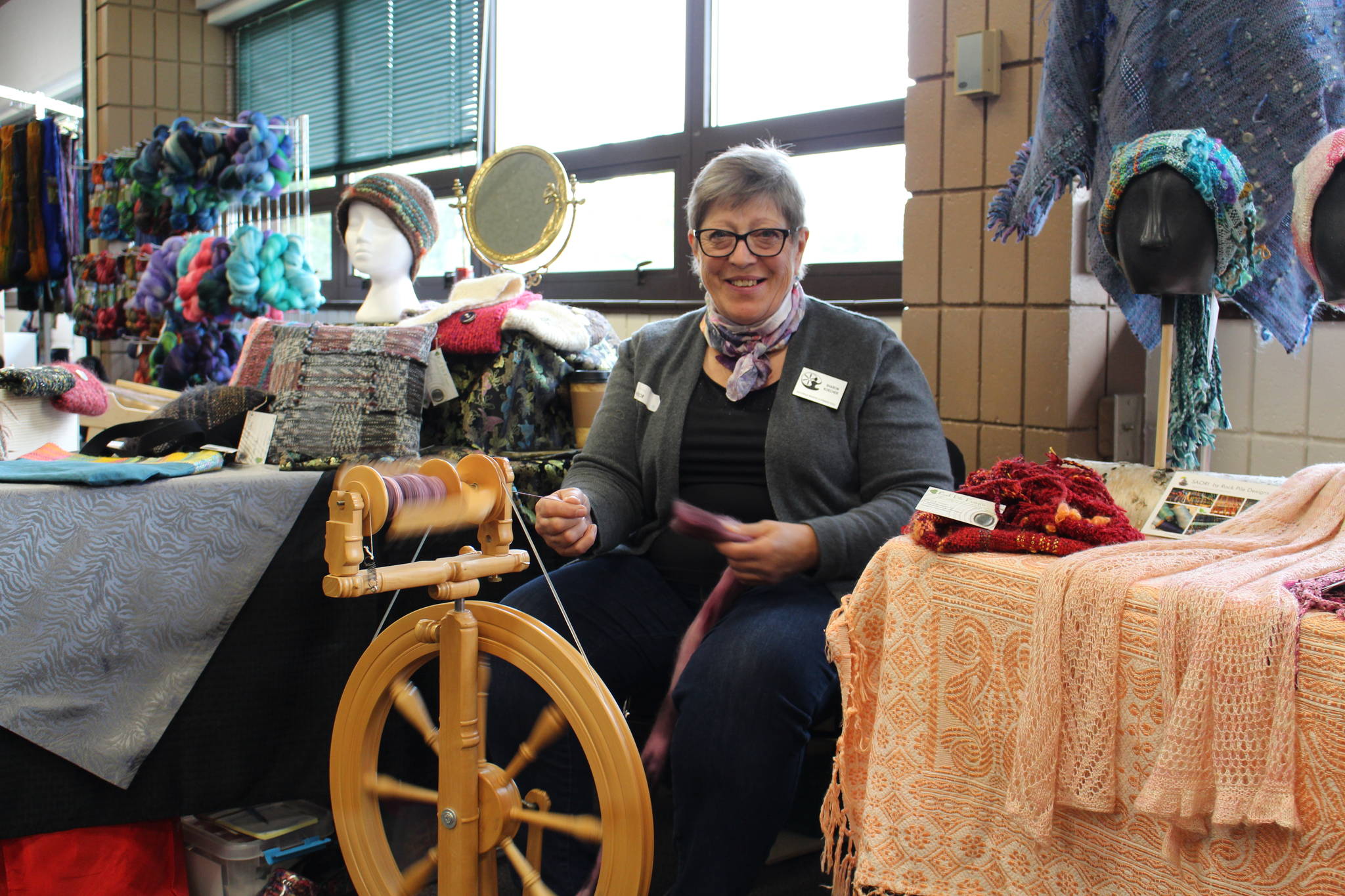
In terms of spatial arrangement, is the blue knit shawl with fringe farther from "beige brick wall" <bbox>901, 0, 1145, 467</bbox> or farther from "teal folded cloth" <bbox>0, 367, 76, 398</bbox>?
"teal folded cloth" <bbox>0, 367, 76, 398</bbox>

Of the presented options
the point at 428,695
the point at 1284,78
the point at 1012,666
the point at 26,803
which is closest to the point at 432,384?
the point at 428,695

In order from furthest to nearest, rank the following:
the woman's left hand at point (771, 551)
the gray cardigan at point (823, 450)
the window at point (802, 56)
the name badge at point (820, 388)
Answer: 1. the window at point (802, 56)
2. the name badge at point (820, 388)
3. the gray cardigan at point (823, 450)
4. the woman's left hand at point (771, 551)

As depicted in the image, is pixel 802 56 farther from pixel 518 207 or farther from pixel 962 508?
pixel 962 508

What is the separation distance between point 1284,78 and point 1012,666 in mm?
906

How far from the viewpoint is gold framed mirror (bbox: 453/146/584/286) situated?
2.57 meters

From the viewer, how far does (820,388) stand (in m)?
1.67

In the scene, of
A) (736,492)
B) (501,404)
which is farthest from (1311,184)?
(501,404)

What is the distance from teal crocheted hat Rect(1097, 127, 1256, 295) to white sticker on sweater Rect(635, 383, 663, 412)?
0.77 metres

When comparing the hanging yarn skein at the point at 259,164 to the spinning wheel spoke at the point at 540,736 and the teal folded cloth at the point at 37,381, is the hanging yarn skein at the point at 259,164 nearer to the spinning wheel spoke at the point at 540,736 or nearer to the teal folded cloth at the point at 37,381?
the teal folded cloth at the point at 37,381

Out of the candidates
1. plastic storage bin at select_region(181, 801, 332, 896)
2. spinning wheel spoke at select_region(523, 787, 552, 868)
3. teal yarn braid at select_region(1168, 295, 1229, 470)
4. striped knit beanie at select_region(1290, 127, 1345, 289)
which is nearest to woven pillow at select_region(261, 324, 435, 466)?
plastic storage bin at select_region(181, 801, 332, 896)

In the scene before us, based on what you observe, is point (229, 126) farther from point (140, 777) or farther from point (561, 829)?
point (561, 829)

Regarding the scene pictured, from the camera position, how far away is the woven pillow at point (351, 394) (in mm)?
2135

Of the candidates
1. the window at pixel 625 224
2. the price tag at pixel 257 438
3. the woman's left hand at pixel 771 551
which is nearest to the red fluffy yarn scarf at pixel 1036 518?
the woman's left hand at pixel 771 551

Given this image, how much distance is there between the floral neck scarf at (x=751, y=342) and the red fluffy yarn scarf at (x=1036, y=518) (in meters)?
0.49
